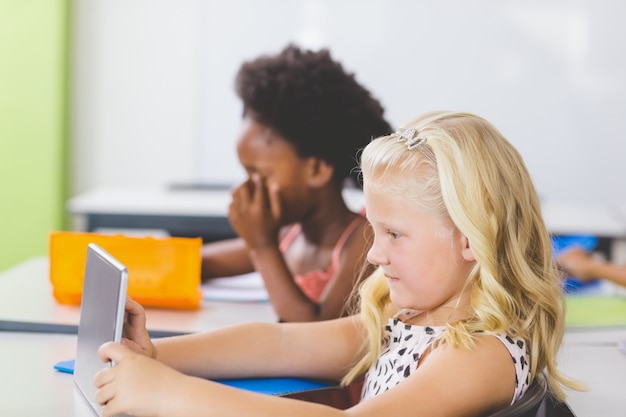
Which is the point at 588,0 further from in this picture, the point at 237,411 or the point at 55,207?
the point at 237,411

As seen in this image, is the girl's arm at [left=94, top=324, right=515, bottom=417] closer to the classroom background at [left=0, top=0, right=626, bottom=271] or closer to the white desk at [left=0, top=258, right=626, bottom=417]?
A: the white desk at [left=0, top=258, right=626, bottom=417]

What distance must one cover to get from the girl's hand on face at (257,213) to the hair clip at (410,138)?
0.73m

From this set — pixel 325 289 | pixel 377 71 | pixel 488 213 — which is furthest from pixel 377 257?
pixel 377 71

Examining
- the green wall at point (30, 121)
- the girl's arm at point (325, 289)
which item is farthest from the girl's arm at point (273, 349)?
the green wall at point (30, 121)

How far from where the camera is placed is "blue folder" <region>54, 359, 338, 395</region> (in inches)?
50.1

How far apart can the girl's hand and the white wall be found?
3020 mm

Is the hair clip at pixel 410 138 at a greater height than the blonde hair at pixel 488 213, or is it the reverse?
the hair clip at pixel 410 138

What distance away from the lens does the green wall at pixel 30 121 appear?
13.2 ft

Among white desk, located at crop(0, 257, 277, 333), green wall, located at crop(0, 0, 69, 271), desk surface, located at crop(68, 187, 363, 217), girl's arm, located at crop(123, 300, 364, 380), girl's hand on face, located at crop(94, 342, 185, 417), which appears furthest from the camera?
green wall, located at crop(0, 0, 69, 271)

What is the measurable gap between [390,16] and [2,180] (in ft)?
5.97

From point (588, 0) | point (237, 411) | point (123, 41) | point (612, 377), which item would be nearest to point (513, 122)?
point (588, 0)

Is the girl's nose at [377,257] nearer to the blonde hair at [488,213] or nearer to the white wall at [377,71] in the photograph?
the blonde hair at [488,213]

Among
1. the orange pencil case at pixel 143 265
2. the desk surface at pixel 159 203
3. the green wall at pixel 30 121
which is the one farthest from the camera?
Answer: the green wall at pixel 30 121

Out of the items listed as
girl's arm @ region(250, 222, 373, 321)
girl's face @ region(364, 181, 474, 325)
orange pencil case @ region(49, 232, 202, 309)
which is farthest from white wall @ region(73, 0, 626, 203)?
girl's face @ region(364, 181, 474, 325)
